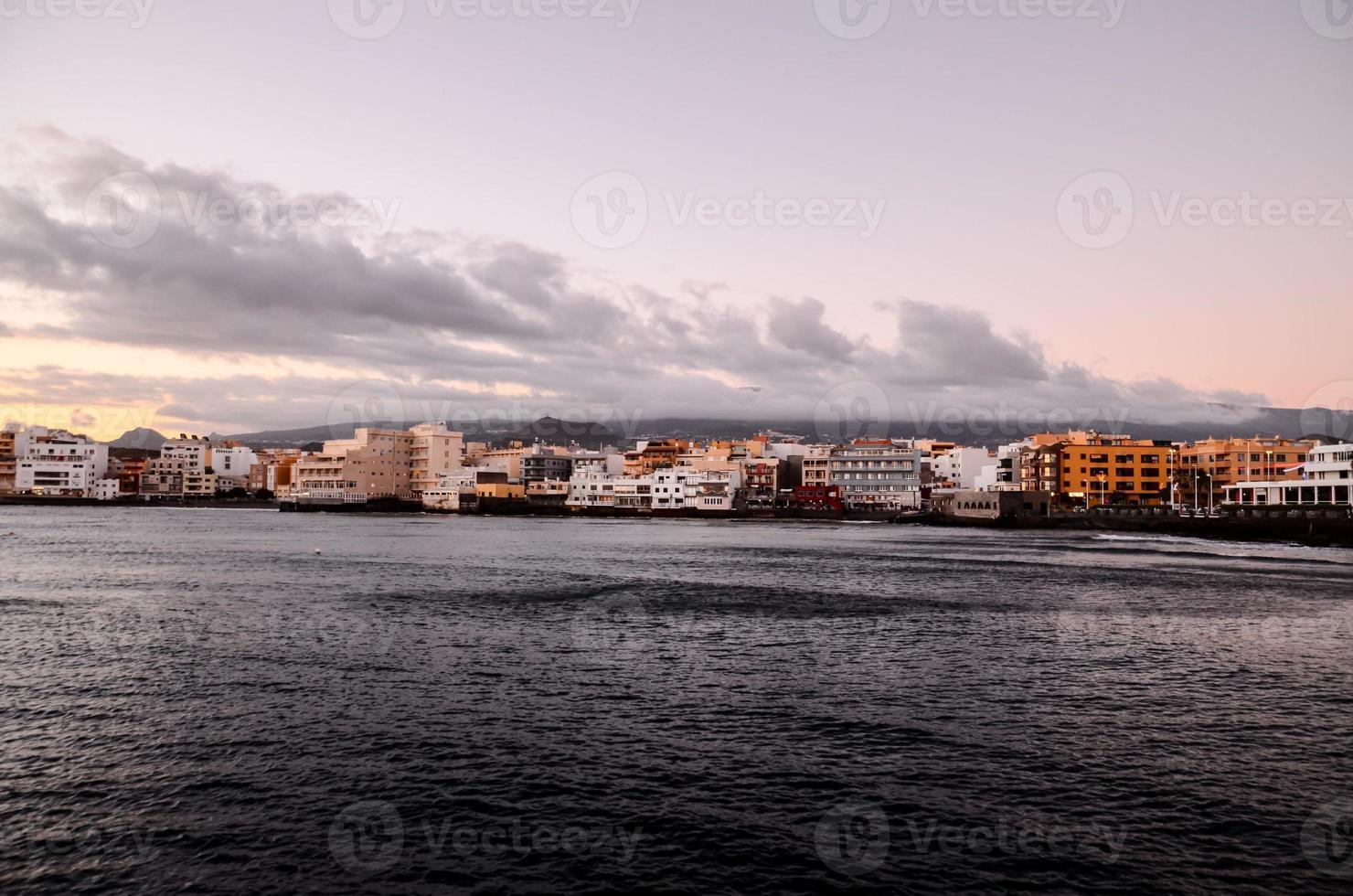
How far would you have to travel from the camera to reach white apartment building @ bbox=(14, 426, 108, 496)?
176 m

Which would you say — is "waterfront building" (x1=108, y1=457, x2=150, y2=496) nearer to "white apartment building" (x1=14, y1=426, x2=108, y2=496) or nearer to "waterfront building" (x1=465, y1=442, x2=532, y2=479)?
"white apartment building" (x1=14, y1=426, x2=108, y2=496)

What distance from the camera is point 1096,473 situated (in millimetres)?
131125

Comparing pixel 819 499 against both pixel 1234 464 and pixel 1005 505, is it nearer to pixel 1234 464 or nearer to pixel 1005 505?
pixel 1005 505

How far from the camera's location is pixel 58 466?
6929 inches

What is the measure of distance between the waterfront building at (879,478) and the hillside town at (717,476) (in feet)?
0.74

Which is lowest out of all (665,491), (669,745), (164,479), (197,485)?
(669,745)

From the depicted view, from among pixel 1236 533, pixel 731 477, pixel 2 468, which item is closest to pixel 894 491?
pixel 731 477
